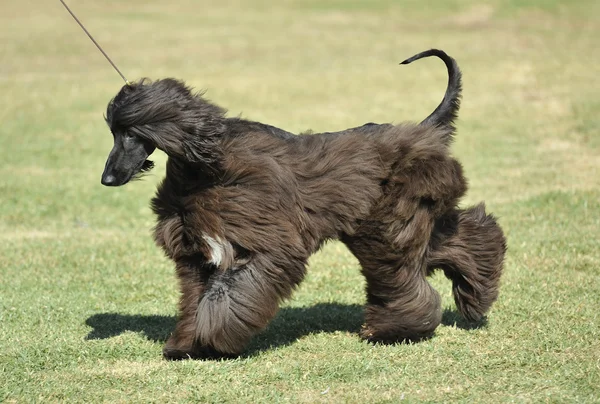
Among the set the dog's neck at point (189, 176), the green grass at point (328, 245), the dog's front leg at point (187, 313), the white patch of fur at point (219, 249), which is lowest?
the green grass at point (328, 245)

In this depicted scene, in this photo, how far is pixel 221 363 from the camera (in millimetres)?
5098

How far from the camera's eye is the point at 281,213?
514 cm

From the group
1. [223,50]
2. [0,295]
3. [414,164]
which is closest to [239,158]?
[414,164]

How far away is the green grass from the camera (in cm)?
495

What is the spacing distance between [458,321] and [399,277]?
34.9 inches

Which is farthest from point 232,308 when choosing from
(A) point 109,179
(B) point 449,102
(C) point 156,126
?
(B) point 449,102

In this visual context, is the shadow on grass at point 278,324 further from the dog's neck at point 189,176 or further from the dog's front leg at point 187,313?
the dog's neck at point 189,176

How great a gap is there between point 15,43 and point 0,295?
47.1ft

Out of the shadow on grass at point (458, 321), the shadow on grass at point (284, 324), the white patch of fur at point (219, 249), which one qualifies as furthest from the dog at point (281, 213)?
the shadow on grass at point (284, 324)

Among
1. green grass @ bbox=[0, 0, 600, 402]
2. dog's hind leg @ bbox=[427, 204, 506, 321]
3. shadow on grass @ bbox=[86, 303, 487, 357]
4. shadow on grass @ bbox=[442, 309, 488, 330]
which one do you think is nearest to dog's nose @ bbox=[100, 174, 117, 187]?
green grass @ bbox=[0, 0, 600, 402]

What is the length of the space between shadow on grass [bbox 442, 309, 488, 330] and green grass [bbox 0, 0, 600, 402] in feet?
0.09

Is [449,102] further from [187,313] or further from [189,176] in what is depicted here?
[187,313]

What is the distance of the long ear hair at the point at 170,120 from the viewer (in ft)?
16.1

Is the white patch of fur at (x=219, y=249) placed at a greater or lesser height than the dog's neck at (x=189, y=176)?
lesser
